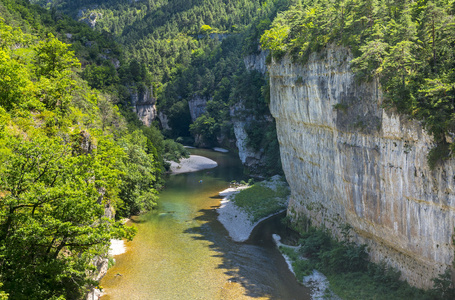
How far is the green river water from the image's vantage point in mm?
27625

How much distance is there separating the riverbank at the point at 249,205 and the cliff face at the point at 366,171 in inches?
219

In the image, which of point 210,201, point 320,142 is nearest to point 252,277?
point 320,142

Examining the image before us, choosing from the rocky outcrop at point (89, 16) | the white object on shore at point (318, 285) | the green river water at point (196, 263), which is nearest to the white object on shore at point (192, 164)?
the green river water at point (196, 263)

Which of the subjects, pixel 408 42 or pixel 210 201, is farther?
pixel 210 201

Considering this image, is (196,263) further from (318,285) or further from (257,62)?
(257,62)

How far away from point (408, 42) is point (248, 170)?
153 feet

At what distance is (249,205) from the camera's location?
47094 mm

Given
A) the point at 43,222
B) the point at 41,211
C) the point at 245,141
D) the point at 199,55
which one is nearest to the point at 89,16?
the point at 199,55

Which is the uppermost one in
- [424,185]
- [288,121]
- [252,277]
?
[288,121]

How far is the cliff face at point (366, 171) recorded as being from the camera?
21422 millimetres

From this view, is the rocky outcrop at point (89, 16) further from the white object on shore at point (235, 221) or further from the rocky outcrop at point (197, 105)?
the white object on shore at point (235, 221)

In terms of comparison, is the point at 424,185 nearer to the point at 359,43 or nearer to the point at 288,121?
the point at 359,43

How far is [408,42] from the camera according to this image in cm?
2289

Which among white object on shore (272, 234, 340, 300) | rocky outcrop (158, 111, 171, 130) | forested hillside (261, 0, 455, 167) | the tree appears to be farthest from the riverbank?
rocky outcrop (158, 111, 171, 130)
